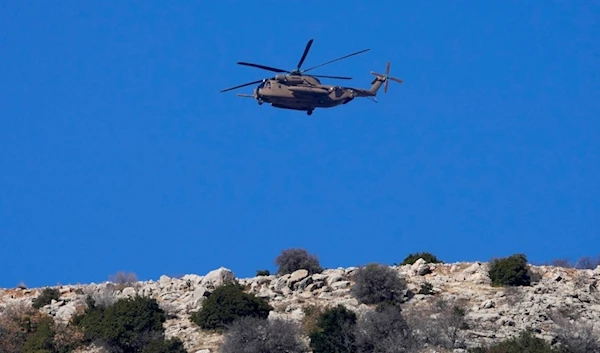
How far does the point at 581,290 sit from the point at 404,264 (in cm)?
1107

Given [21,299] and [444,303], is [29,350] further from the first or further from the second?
[444,303]

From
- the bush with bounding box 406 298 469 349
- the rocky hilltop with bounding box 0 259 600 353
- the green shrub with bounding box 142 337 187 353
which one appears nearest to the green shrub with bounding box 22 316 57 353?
the rocky hilltop with bounding box 0 259 600 353

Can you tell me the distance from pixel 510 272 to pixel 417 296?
15.0 ft

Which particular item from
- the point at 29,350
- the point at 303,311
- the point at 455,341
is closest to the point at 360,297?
the point at 303,311

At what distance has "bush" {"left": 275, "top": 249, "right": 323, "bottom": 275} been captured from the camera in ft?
200

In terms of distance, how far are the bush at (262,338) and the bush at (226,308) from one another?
77.9 inches

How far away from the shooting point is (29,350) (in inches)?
2088

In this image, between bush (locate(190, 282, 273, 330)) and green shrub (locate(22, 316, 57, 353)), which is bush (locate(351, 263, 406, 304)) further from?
green shrub (locate(22, 316, 57, 353))

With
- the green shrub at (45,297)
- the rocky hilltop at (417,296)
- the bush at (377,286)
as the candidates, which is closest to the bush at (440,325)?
the rocky hilltop at (417,296)

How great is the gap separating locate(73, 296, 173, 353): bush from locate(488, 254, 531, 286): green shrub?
1495 cm

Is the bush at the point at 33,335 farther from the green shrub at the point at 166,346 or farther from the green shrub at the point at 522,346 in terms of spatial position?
the green shrub at the point at 522,346

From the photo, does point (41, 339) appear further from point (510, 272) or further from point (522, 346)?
point (510, 272)

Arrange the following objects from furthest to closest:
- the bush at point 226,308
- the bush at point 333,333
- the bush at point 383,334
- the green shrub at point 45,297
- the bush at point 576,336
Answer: the green shrub at point 45,297 → the bush at point 226,308 → the bush at point 333,333 → the bush at point 383,334 → the bush at point 576,336

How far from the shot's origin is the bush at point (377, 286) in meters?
55.6
